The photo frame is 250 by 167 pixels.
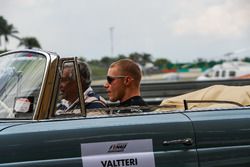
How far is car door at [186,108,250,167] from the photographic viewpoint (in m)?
3.27

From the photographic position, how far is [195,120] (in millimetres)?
3357

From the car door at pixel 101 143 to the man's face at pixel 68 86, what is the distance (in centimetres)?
45

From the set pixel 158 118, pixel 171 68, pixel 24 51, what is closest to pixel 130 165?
pixel 158 118

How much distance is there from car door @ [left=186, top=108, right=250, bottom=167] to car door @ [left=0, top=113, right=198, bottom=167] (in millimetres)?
63

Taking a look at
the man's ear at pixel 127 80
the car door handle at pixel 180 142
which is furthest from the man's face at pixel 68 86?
the car door handle at pixel 180 142

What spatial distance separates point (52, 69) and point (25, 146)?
614 mm

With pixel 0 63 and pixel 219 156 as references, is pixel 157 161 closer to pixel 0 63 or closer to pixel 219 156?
pixel 219 156

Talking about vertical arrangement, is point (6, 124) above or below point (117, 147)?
above

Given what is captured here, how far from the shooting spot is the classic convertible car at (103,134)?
307cm

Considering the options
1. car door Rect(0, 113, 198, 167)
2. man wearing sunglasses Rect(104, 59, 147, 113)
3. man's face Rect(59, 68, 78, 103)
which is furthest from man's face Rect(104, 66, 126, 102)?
car door Rect(0, 113, 198, 167)

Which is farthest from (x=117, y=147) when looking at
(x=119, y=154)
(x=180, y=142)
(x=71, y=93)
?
(x=71, y=93)

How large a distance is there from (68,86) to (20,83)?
394 mm

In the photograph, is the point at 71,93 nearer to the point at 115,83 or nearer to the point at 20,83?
the point at 20,83

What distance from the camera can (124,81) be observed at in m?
4.38
